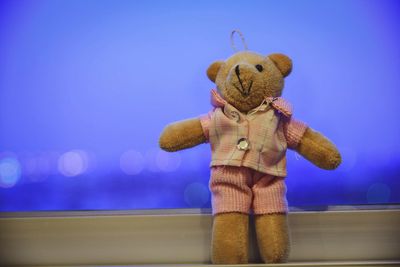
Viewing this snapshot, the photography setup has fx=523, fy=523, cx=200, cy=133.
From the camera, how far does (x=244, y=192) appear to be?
1.04m

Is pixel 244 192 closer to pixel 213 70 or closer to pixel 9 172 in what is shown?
pixel 213 70

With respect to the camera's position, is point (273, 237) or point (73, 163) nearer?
point (273, 237)

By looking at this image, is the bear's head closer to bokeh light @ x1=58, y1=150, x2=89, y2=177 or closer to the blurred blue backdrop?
the blurred blue backdrop

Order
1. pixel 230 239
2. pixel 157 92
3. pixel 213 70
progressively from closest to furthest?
pixel 230 239 → pixel 213 70 → pixel 157 92

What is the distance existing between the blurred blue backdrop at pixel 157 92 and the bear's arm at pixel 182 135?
0.10 metres

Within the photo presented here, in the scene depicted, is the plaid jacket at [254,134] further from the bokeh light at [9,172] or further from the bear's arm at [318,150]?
the bokeh light at [9,172]

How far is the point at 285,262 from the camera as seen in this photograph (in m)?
1.02

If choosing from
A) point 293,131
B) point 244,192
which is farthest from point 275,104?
point 244,192

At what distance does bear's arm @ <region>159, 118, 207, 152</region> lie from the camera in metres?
1.07

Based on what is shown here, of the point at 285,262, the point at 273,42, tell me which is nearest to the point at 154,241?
the point at 285,262

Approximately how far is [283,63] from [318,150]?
195 millimetres

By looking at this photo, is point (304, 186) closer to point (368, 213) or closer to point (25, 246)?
point (368, 213)

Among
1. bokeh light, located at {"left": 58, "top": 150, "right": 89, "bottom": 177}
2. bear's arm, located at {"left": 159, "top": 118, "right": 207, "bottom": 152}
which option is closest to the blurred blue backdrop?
bokeh light, located at {"left": 58, "top": 150, "right": 89, "bottom": 177}

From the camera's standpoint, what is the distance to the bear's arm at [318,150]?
1.05 m
